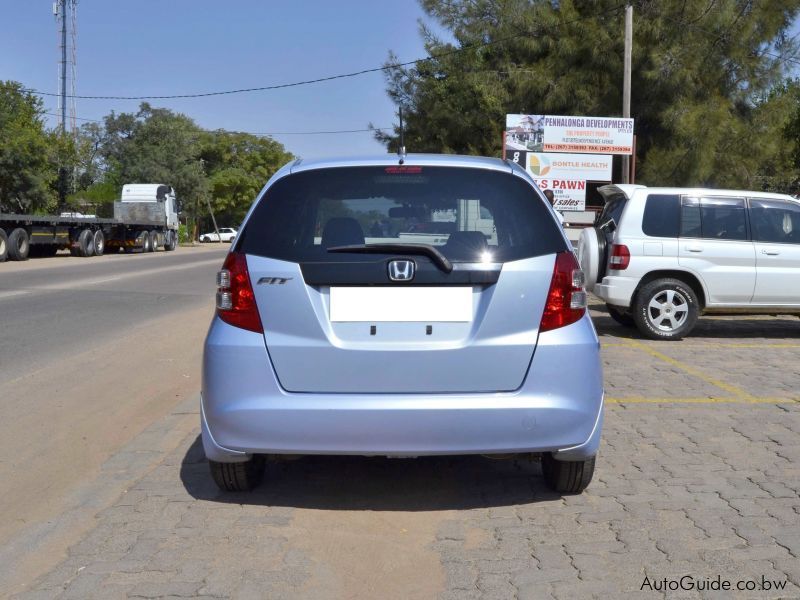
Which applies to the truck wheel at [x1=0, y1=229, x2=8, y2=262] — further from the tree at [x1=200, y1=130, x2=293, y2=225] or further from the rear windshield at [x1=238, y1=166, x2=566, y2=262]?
the tree at [x1=200, y1=130, x2=293, y2=225]

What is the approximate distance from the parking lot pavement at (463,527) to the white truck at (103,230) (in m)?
25.8

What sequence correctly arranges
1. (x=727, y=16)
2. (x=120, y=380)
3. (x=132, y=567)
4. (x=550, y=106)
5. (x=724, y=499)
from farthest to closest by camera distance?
(x=550, y=106) → (x=727, y=16) → (x=120, y=380) → (x=724, y=499) → (x=132, y=567)

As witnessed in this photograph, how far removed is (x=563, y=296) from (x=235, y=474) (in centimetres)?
182

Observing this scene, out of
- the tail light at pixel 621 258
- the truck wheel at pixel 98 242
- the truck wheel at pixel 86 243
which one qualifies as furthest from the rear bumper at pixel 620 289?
the truck wheel at pixel 98 242

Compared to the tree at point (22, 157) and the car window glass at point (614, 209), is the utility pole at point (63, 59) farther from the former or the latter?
the car window glass at point (614, 209)

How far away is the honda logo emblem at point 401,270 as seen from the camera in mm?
4105

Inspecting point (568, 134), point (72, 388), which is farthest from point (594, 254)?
point (568, 134)

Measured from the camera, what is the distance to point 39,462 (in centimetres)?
545

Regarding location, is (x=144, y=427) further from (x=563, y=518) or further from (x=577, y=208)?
(x=577, y=208)

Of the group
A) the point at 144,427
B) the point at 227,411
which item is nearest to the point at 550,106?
the point at 144,427

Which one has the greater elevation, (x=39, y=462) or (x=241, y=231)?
(x=241, y=231)

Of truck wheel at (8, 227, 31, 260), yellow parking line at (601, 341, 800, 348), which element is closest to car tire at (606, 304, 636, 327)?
yellow parking line at (601, 341, 800, 348)

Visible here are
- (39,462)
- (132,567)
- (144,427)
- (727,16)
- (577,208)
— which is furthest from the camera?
(727,16)

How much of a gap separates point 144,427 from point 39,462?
100 centimetres
